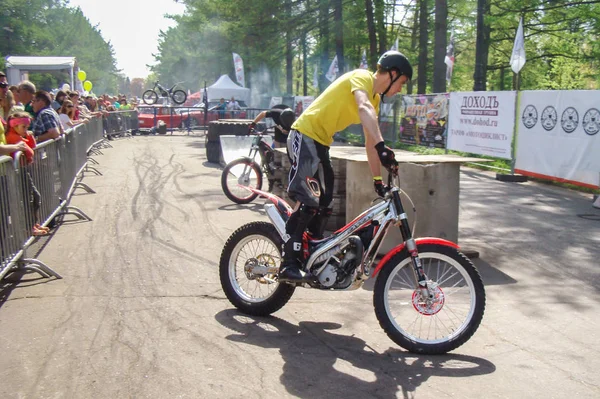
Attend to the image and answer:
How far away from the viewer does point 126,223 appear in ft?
29.4

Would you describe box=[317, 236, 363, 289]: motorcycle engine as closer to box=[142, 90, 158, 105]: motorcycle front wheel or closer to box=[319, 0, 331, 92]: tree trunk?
box=[319, 0, 331, 92]: tree trunk

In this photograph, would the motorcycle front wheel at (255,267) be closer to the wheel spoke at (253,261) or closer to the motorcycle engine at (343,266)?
the wheel spoke at (253,261)

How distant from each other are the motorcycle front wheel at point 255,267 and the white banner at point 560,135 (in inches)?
336

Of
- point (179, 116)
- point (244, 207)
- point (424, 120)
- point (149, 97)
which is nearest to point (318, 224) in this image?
point (244, 207)

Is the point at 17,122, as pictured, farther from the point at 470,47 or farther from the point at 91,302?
the point at 470,47

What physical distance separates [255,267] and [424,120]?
14.7 m

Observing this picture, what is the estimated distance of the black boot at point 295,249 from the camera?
4.80 m

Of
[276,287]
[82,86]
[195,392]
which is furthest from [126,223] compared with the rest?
[82,86]

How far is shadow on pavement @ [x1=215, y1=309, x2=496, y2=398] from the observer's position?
3.87 m

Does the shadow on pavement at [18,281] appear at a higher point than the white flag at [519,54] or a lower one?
lower

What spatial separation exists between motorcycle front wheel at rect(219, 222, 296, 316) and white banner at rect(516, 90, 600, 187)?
28.0ft

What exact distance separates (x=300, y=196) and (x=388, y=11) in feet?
101

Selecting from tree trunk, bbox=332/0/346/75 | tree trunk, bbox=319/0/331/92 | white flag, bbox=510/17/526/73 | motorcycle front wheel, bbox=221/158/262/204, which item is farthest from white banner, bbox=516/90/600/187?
tree trunk, bbox=319/0/331/92

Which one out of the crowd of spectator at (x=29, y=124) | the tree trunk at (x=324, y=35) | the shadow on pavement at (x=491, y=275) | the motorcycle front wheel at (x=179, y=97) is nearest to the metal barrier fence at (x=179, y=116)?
the motorcycle front wheel at (x=179, y=97)
